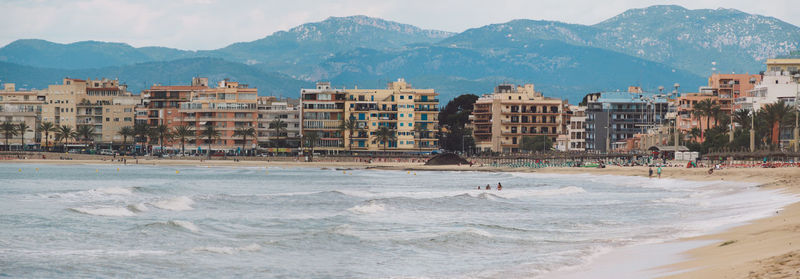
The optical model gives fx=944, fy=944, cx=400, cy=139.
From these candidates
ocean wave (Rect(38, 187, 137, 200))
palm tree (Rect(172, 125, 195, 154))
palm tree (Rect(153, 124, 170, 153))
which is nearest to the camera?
ocean wave (Rect(38, 187, 137, 200))

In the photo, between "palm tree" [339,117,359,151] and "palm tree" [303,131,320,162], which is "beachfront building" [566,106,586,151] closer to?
"palm tree" [339,117,359,151]

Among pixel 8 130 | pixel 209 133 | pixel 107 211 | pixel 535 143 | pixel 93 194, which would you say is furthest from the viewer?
pixel 8 130

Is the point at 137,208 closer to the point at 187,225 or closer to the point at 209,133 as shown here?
the point at 187,225

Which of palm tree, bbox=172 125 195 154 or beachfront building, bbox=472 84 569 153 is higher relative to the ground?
beachfront building, bbox=472 84 569 153

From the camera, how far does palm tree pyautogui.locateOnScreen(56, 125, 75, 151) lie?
550 feet

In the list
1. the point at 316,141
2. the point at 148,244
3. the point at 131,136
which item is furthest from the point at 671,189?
the point at 131,136

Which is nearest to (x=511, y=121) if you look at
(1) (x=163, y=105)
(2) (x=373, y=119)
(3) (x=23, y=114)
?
(2) (x=373, y=119)

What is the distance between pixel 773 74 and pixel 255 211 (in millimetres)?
103092

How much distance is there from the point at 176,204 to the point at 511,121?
127 m

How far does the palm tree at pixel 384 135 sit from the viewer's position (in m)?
157

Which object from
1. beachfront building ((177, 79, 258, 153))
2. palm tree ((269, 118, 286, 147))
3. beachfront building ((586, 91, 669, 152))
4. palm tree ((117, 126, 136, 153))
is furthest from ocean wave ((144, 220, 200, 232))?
palm tree ((117, 126, 136, 153))

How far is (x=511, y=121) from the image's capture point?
563 ft

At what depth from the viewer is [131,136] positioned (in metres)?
177

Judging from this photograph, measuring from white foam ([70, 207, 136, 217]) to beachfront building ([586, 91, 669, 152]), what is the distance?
5061 inches
